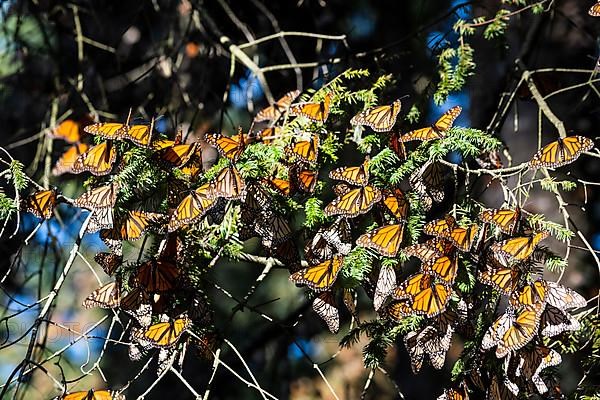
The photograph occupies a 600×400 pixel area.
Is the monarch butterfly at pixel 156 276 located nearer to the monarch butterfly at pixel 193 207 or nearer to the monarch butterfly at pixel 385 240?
the monarch butterfly at pixel 193 207

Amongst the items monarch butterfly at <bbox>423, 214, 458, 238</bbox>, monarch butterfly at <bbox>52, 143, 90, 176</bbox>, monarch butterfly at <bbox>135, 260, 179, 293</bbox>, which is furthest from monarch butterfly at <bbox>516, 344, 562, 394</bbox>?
monarch butterfly at <bbox>52, 143, 90, 176</bbox>

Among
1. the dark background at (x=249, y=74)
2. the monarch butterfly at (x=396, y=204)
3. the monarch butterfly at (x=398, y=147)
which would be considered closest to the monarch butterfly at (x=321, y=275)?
the monarch butterfly at (x=396, y=204)

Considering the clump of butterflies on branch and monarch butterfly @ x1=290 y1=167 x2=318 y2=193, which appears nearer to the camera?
the clump of butterflies on branch

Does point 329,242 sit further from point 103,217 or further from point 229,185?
point 103,217

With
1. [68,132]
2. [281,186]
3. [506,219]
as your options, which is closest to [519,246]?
[506,219]

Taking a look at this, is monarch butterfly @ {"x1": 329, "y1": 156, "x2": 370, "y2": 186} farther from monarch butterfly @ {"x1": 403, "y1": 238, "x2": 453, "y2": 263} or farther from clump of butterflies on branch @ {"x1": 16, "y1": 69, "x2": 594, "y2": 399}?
monarch butterfly @ {"x1": 403, "y1": 238, "x2": 453, "y2": 263}

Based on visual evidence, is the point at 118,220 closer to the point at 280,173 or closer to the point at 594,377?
the point at 280,173

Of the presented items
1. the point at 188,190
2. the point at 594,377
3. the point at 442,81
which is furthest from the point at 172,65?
the point at 594,377
